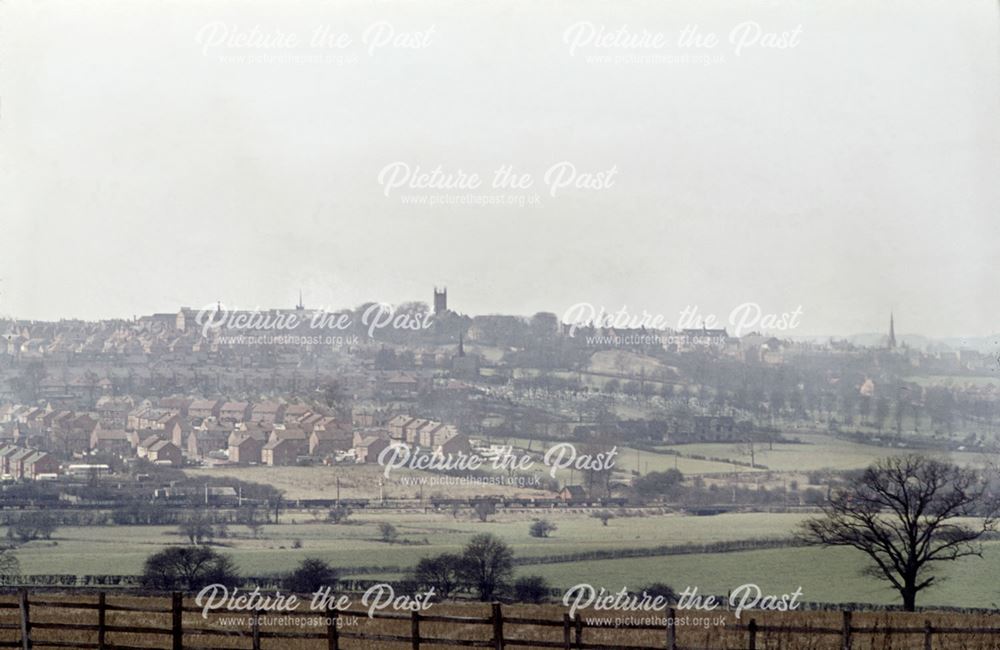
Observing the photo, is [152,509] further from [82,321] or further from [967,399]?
[967,399]

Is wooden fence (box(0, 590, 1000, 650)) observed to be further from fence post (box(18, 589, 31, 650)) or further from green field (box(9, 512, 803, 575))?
green field (box(9, 512, 803, 575))

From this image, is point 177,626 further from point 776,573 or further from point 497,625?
point 776,573

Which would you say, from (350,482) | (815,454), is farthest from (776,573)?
(350,482)

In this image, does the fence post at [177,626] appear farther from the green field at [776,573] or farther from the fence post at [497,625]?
the green field at [776,573]

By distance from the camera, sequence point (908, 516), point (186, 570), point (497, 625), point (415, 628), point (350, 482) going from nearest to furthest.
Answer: point (497, 625) < point (415, 628) < point (908, 516) < point (186, 570) < point (350, 482)

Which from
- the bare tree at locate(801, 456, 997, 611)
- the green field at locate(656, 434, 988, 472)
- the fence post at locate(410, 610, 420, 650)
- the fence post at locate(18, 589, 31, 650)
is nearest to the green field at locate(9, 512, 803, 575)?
the green field at locate(656, 434, 988, 472)

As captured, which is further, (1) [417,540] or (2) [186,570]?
(1) [417,540]

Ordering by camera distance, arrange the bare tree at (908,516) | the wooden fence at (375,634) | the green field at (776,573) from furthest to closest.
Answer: the green field at (776,573) < the bare tree at (908,516) < the wooden fence at (375,634)

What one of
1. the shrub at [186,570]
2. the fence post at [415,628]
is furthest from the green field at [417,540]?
the fence post at [415,628]
